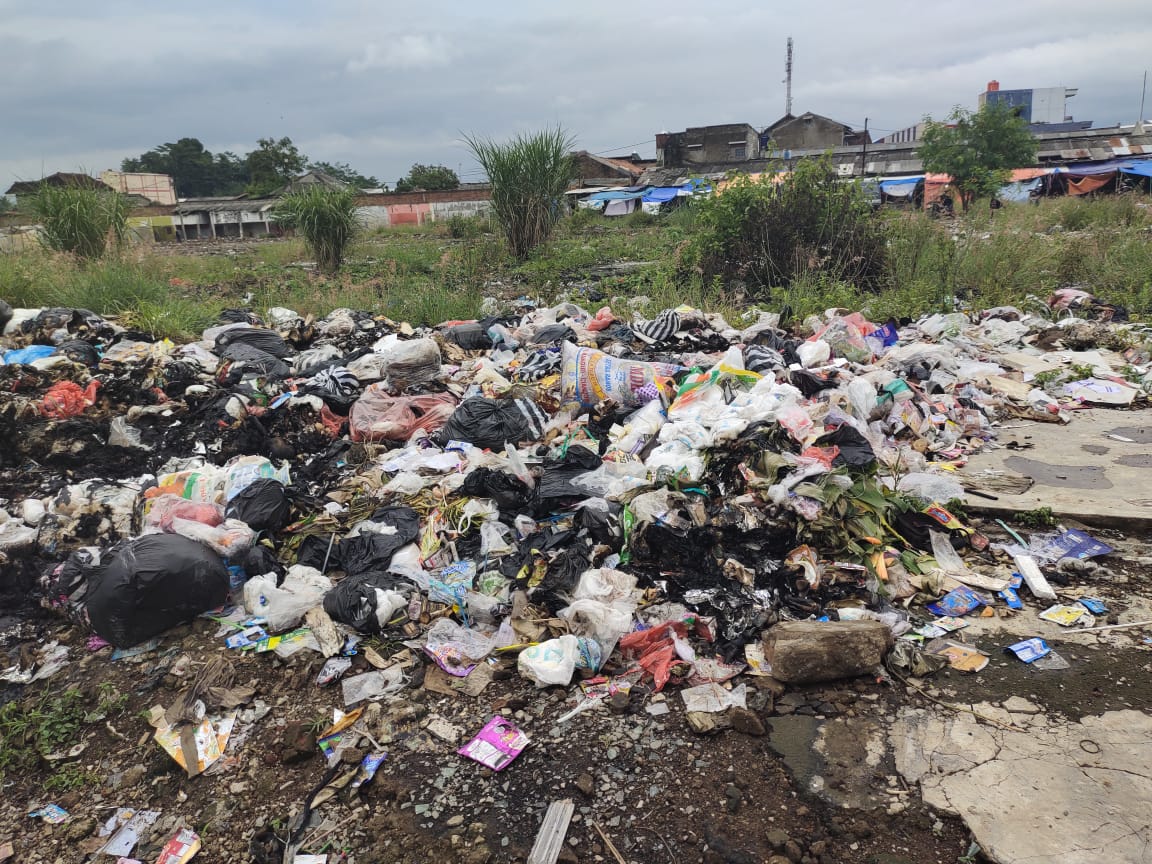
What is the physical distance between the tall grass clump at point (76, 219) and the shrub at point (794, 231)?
690 centimetres

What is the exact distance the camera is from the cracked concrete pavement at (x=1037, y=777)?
156 centimetres

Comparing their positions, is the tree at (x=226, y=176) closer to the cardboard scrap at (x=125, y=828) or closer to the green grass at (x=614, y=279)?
the green grass at (x=614, y=279)

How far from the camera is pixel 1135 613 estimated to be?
2350mm

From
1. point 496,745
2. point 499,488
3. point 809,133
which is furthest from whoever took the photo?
point 809,133

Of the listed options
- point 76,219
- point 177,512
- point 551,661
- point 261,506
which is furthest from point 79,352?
point 551,661

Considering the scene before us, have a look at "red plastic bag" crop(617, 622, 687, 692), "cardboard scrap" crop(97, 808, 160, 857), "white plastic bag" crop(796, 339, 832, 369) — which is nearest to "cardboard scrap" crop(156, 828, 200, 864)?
"cardboard scrap" crop(97, 808, 160, 857)

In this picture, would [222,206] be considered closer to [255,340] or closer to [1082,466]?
[255,340]

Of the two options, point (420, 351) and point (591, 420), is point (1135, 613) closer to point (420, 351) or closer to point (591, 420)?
point (591, 420)

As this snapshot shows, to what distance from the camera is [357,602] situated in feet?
8.42

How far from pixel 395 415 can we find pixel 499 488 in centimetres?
137

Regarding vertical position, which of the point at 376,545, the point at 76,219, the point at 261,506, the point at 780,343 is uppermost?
the point at 76,219

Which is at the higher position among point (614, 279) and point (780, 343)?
point (614, 279)

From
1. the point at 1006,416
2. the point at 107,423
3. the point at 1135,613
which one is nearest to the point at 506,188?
the point at 107,423

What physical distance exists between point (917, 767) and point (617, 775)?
793mm
